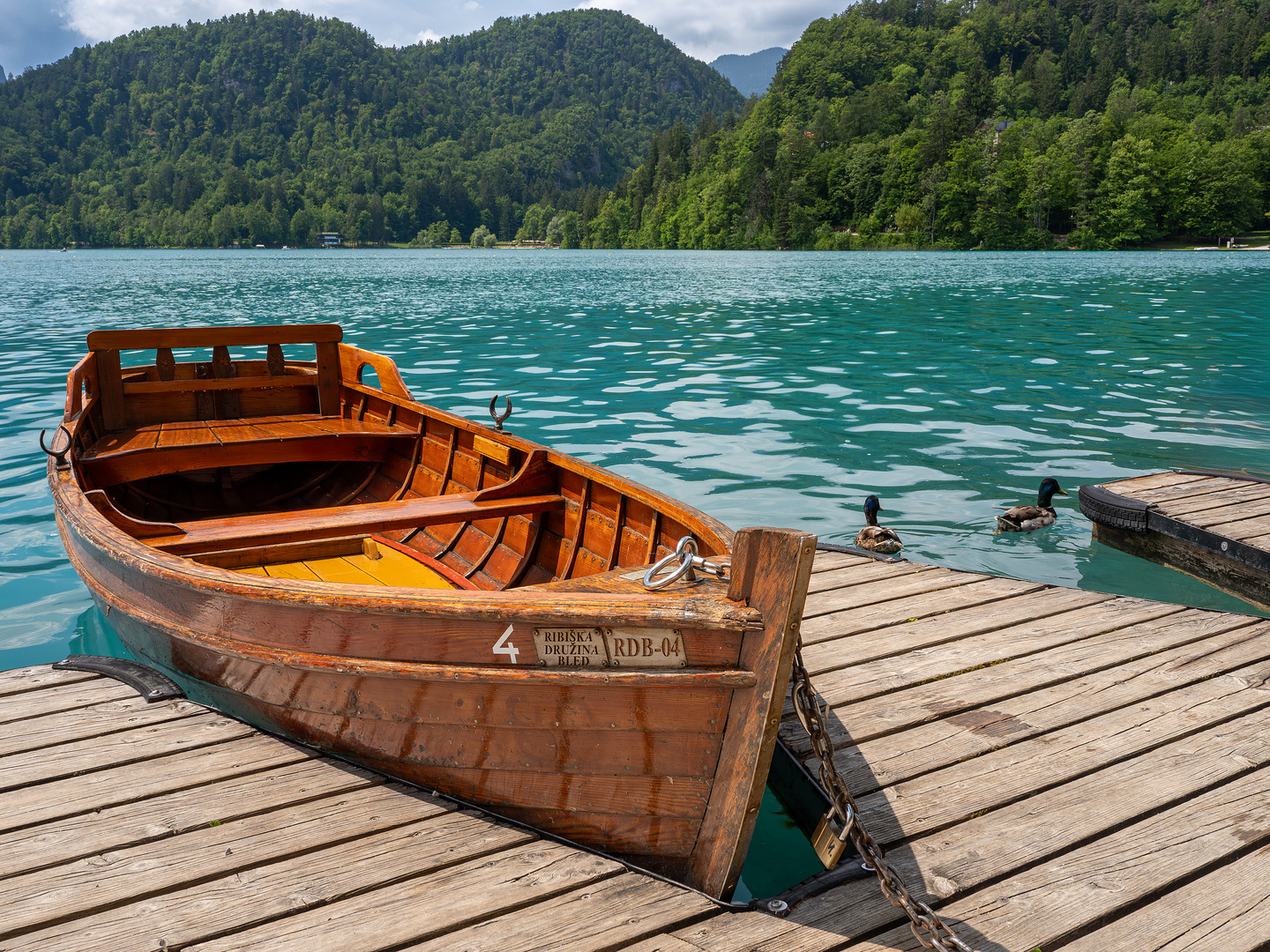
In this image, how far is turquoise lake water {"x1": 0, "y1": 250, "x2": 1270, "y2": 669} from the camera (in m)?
8.20

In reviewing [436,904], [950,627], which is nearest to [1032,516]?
[950,627]

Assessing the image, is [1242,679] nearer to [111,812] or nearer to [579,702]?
[579,702]

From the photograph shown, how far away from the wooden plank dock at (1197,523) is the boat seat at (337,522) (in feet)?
15.7

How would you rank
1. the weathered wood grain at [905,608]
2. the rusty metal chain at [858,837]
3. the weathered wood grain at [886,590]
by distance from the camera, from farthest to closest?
1. the weathered wood grain at [886,590]
2. the weathered wood grain at [905,608]
3. the rusty metal chain at [858,837]

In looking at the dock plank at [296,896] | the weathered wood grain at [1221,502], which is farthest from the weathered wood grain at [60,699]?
the weathered wood grain at [1221,502]

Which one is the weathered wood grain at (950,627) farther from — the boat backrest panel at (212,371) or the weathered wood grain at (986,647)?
the boat backrest panel at (212,371)

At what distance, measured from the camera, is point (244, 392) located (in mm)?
8234

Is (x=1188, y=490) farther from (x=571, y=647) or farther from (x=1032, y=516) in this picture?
(x=571, y=647)

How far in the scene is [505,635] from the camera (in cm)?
283

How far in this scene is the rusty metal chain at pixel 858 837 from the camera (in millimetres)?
2430

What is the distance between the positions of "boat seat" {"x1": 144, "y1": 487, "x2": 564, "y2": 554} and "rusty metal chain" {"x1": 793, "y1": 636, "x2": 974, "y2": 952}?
276cm

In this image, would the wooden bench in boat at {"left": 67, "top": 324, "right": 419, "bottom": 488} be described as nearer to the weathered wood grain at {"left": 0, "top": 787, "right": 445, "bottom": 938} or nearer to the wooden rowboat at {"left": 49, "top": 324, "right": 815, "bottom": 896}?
the wooden rowboat at {"left": 49, "top": 324, "right": 815, "bottom": 896}

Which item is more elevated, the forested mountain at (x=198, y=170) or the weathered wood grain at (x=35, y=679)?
the forested mountain at (x=198, y=170)

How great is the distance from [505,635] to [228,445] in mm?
4829
